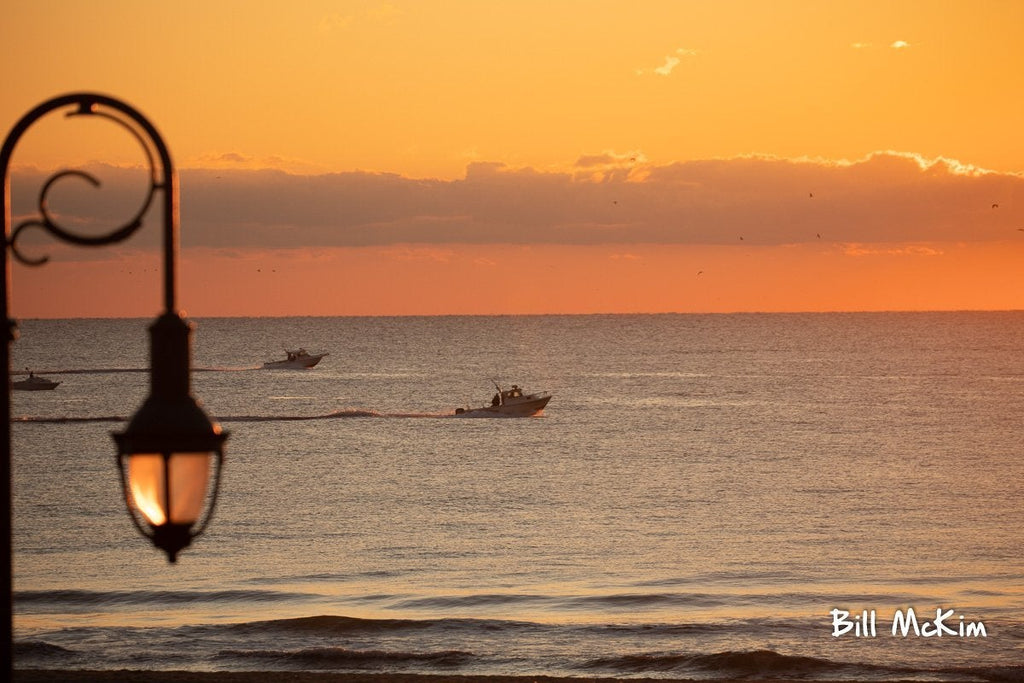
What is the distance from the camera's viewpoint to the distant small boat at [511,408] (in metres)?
106

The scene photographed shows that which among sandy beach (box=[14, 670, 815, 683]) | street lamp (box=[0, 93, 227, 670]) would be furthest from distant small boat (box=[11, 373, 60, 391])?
street lamp (box=[0, 93, 227, 670])

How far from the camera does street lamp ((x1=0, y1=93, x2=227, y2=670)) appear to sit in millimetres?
5637

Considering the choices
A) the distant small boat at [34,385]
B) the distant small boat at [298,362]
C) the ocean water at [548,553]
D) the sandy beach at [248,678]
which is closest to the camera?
the sandy beach at [248,678]

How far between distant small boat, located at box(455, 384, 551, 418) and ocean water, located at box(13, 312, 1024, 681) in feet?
4.44

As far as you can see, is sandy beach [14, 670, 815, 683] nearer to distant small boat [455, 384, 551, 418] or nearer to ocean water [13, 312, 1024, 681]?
ocean water [13, 312, 1024, 681]

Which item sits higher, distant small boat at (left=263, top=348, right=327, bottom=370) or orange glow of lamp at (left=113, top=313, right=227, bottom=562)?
distant small boat at (left=263, top=348, right=327, bottom=370)

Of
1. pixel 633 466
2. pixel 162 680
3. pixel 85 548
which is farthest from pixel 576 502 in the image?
pixel 162 680

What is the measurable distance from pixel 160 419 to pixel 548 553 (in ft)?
128

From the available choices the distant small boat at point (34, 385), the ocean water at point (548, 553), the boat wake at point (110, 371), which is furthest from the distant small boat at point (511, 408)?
the boat wake at point (110, 371)

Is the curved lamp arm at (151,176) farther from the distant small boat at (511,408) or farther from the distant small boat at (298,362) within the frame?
the distant small boat at (298,362)

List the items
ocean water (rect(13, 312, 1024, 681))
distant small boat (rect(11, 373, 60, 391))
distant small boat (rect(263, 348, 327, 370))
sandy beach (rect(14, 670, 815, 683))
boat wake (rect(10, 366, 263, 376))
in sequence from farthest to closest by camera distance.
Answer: distant small boat (rect(263, 348, 327, 370)) → boat wake (rect(10, 366, 263, 376)) → distant small boat (rect(11, 373, 60, 391)) → ocean water (rect(13, 312, 1024, 681)) → sandy beach (rect(14, 670, 815, 683))
